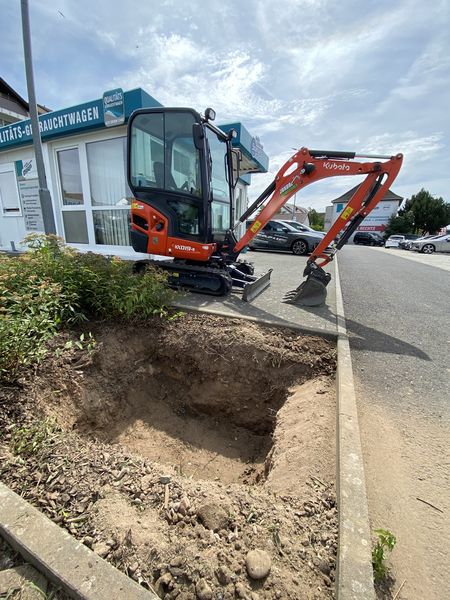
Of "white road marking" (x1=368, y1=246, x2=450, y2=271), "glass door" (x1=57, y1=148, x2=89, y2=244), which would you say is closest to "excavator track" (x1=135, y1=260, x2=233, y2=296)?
"glass door" (x1=57, y1=148, x2=89, y2=244)

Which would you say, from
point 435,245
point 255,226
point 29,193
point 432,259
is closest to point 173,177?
point 255,226

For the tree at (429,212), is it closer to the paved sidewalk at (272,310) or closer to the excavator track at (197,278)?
the paved sidewalk at (272,310)

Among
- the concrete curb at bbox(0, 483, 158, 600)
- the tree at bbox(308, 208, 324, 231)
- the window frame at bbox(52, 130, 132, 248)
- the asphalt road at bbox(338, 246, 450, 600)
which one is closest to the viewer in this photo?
the concrete curb at bbox(0, 483, 158, 600)

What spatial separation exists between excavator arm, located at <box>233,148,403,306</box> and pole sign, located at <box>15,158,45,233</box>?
849 centimetres

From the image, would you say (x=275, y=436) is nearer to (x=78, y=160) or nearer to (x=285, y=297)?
(x=285, y=297)

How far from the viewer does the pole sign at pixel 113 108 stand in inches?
263

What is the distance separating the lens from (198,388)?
3.62 metres

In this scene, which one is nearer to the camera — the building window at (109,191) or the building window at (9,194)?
the building window at (109,191)

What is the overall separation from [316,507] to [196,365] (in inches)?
85.1

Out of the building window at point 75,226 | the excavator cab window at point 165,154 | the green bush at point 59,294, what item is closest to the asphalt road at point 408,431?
the green bush at point 59,294

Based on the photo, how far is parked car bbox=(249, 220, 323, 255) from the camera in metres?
14.8

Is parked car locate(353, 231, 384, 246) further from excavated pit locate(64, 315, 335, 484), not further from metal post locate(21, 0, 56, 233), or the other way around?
excavated pit locate(64, 315, 335, 484)

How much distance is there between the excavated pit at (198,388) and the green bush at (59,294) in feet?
1.20

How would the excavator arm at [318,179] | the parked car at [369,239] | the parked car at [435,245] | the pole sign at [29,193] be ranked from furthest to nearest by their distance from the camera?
the parked car at [369,239] → the parked car at [435,245] → the pole sign at [29,193] → the excavator arm at [318,179]
